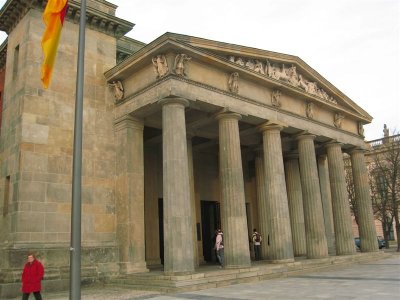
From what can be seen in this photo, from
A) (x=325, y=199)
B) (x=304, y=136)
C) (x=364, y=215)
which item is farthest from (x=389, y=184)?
(x=304, y=136)

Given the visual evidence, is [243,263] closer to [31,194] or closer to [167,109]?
[167,109]

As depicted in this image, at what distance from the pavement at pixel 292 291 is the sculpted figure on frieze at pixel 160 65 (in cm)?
954

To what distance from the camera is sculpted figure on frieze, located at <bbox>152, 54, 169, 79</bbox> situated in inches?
745

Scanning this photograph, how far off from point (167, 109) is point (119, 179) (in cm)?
463

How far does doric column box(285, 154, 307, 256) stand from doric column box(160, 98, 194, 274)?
13236 millimetres

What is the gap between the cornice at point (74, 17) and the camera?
65.8 feet

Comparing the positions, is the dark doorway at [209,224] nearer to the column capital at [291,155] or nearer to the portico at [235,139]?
the portico at [235,139]

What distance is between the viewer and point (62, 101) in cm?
1994

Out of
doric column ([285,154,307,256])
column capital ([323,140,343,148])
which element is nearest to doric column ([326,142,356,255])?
column capital ([323,140,343,148])

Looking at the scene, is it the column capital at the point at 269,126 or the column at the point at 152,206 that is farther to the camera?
the column at the point at 152,206

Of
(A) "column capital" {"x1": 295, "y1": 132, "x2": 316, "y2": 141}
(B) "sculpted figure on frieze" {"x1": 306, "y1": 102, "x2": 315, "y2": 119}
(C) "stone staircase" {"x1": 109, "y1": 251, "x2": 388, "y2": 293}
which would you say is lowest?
(C) "stone staircase" {"x1": 109, "y1": 251, "x2": 388, "y2": 293}

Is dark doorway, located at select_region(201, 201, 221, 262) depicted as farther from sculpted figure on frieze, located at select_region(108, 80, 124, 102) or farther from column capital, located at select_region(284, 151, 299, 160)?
sculpted figure on frieze, located at select_region(108, 80, 124, 102)

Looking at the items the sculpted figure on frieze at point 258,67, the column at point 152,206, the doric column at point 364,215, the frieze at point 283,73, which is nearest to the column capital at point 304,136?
the frieze at point 283,73

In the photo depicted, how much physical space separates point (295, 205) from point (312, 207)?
4605mm
